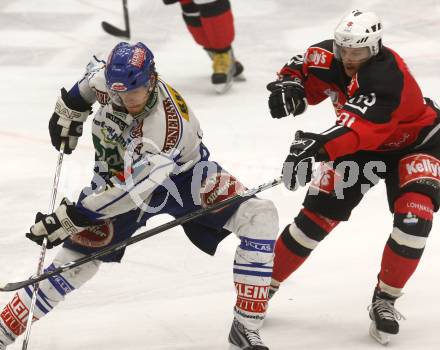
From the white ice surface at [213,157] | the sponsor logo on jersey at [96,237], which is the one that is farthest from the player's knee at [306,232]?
the sponsor logo on jersey at [96,237]

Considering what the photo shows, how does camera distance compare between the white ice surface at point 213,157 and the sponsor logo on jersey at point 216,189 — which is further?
the white ice surface at point 213,157

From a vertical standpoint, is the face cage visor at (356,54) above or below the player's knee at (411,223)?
above

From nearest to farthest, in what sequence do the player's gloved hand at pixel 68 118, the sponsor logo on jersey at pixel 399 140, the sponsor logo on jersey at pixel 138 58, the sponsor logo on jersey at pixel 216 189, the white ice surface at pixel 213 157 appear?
the sponsor logo on jersey at pixel 138 58
the sponsor logo on jersey at pixel 216 189
the sponsor logo on jersey at pixel 399 140
the player's gloved hand at pixel 68 118
the white ice surface at pixel 213 157

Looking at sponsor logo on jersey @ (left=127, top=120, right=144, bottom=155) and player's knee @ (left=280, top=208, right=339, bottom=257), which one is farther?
player's knee @ (left=280, top=208, right=339, bottom=257)

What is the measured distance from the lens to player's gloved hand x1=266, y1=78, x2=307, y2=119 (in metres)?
3.64

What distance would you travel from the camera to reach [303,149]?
10.6ft

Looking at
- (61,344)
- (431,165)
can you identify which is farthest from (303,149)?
(61,344)

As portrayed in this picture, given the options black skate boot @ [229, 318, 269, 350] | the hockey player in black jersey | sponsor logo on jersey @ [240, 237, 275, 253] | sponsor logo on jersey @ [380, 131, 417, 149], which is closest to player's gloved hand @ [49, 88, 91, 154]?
the hockey player in black jersey

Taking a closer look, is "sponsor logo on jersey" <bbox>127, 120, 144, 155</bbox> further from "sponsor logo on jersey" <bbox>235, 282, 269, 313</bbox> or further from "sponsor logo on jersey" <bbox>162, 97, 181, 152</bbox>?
"sponsor logo on jersey" <bbox>235, 282, 269, 313</bbox>

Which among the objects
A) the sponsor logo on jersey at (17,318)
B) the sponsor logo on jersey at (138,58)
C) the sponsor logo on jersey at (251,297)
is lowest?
the sponsor logo on jersey at (17,318)

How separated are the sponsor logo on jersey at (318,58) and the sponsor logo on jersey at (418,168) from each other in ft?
1.45

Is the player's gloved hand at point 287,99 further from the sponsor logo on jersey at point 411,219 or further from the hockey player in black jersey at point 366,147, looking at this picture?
the sponsor logo on jersey at point 411,219

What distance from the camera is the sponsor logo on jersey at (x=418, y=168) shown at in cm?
342

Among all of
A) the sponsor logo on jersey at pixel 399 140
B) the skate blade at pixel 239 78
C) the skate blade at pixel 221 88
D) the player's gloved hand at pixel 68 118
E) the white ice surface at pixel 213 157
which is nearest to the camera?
the sponsor logo on jersey at pixel 399 140
